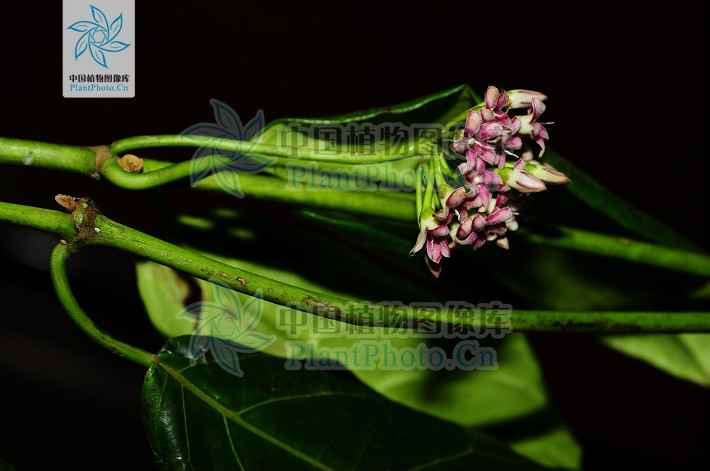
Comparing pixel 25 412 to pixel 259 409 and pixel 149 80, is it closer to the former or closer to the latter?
pixel 149 80

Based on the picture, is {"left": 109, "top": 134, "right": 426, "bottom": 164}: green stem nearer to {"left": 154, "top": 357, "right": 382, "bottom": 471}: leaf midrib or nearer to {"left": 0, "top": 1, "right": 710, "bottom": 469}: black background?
{"left": 154, "top": 357, "right": 382, "bottom": 471}: leaf midrib

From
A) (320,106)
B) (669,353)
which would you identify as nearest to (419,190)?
(669,353)

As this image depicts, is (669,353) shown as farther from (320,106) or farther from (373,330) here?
(320,106)

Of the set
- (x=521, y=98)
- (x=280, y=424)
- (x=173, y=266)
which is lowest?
(x=280, y=424)

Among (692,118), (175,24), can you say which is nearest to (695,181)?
(692,118)

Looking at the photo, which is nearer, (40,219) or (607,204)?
(40,219)

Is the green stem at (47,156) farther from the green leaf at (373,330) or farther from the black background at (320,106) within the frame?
the black background at (320,106)

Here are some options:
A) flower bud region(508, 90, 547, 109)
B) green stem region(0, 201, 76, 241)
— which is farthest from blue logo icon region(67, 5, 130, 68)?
flower bud region(508, 90, 547, 109)
